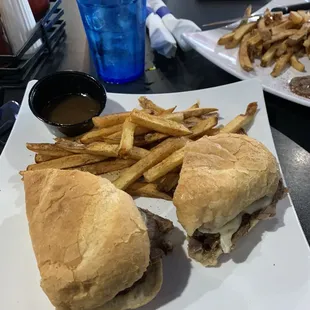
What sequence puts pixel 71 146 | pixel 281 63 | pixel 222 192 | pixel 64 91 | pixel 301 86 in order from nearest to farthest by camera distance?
pixel 222 192 < pixel 71 146 < pixel 64 91 < pixel 301 86 < pixel 281 63

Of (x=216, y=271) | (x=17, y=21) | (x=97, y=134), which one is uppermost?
(x=17, y=21)

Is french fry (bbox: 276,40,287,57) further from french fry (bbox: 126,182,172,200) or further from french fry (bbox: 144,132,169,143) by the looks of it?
french fry (bbox: 126,182,172,200)

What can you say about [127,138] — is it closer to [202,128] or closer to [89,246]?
[202,128]

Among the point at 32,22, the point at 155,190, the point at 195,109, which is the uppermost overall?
the point at 32,22

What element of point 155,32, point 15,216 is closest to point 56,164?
point 15,216

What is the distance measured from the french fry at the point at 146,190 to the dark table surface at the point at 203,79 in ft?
2.51

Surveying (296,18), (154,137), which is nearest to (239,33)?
(296,18)

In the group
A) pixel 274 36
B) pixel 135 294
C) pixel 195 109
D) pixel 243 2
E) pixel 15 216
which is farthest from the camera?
pixel 243 2

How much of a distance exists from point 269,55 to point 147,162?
1.47 metres

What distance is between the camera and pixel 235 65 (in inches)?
122

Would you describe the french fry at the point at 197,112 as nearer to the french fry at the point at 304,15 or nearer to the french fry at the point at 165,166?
the french fry at the point at 165,166

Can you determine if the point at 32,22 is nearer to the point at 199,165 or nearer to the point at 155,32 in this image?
the point at 155,32

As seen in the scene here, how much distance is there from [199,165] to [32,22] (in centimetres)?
214

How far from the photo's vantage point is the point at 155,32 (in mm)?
3377
